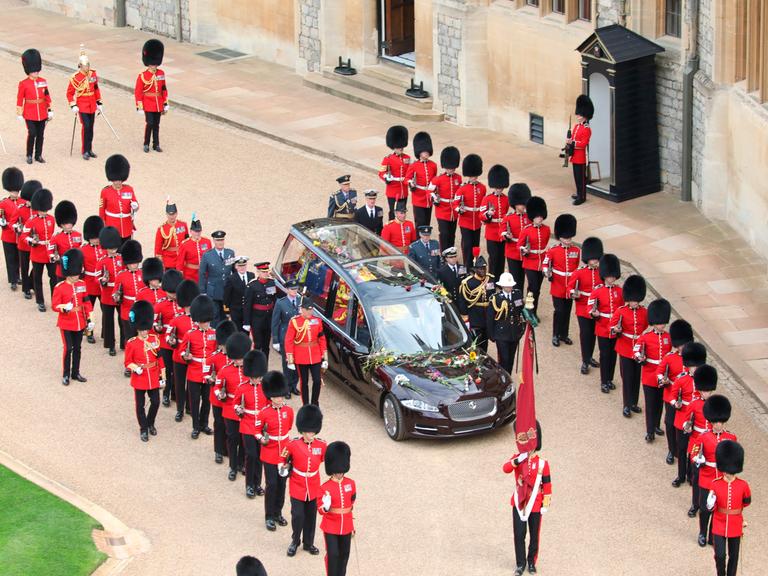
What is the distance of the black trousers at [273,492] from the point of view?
1703 centimetres

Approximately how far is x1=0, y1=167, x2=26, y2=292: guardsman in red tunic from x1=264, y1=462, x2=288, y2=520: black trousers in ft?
21.4

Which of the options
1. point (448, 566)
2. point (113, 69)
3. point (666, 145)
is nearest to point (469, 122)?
point (666, 145)

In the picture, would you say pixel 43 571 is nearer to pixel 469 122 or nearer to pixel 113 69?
pixel 469 122

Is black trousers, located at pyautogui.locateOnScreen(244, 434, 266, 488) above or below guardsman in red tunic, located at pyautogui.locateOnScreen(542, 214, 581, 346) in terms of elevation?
below

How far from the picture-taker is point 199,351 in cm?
1864

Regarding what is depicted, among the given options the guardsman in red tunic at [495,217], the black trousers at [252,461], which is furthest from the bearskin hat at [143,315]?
the guardsman in red tunic at [495,217]

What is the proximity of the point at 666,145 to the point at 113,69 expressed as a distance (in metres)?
10.8

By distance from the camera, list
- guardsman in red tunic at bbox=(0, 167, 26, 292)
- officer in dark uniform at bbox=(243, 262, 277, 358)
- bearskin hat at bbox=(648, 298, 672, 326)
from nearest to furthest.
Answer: bearskin hat at bbox=(648, 298, 672, 326) → officer in dark uniform at bbox=(243, 262, 277, 358) → guardsman in red tunic at bbox=(0, 167, 26, 292)

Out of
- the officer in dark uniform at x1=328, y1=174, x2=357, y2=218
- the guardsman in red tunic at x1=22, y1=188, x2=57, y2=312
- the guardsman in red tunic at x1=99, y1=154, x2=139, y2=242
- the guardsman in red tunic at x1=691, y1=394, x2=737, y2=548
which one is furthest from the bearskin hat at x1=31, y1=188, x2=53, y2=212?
the guardsman in red tunic at x1=691, y1=394, x2=737, y2=548

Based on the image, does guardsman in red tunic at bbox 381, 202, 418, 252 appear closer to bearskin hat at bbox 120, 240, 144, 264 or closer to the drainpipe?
bearskin hat at bbox 120, 240, 144, 264

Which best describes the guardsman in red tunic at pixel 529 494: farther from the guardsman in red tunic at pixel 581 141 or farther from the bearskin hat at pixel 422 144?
the guardsman in red tunic at pixel 581 141

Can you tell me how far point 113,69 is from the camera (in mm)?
31609

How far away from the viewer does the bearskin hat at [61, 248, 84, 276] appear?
1992 cm

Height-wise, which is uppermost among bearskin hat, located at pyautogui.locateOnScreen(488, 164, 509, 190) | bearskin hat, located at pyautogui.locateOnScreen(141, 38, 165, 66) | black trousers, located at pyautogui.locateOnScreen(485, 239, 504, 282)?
bearskin hat, located at pyautogui.locateOnScreen(141, 38, 165, 66)
